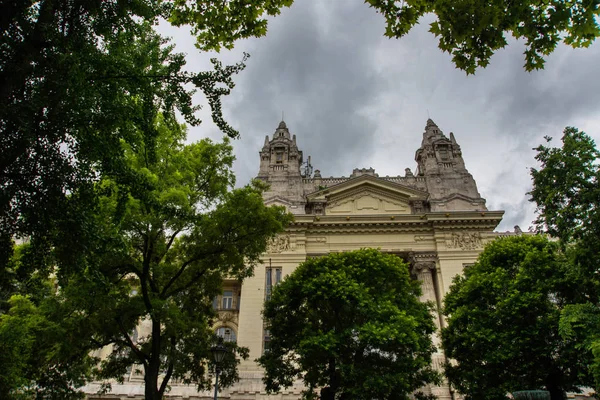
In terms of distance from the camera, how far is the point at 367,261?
73.5ft

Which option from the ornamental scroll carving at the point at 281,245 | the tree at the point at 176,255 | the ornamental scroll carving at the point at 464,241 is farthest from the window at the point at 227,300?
the ornamental scroll carving at the point at 464,241

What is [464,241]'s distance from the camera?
32594 mm

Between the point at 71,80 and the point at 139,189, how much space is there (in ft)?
10.3

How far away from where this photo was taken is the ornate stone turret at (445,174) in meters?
34.6

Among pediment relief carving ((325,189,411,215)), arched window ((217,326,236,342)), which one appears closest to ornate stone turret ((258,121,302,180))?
pediment relief carving ((325,189,411,215))

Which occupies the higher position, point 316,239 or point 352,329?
point 316,239

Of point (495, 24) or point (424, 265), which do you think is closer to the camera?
point (495, 24)

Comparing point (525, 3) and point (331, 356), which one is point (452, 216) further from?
point (525, 3)

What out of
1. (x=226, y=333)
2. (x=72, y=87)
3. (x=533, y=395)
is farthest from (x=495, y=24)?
(x=226, y=333)

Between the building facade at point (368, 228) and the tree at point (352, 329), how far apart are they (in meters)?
8.12

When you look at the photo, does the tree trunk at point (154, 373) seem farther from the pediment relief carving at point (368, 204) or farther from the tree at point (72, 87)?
the pediment relief carving at point (368, 204)

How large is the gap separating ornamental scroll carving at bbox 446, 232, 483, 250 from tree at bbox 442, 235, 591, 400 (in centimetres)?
984

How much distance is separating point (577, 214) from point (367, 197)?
19.7m

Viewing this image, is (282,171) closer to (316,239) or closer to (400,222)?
(316,239)
